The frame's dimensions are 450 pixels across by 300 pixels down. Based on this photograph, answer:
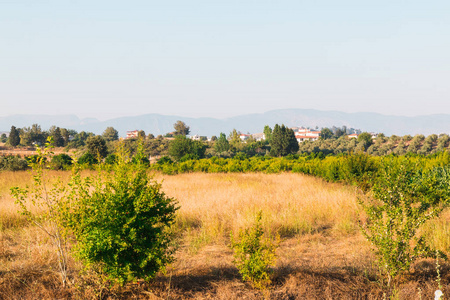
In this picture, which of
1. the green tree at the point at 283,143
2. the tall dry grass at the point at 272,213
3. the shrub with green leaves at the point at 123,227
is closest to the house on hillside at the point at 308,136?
the green tree at the point at 283,143

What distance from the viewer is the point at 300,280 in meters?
3.91

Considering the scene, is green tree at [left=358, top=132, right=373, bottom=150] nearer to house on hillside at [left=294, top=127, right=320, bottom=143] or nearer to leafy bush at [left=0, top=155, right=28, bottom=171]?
leafy bush at [left=0, top=155, right=28, bottom=171]

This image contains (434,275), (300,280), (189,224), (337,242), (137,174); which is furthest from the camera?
Answer: (189,224)

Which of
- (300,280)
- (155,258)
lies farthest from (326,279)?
(155,258)

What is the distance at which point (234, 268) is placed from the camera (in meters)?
4.56

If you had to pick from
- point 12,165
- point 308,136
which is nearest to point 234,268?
point 12,165

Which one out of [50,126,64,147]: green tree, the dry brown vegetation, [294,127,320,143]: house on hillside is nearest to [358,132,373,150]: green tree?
the dry brown vegetation

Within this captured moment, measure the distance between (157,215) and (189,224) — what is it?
11.6 feet

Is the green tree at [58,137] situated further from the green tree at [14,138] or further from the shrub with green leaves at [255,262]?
the shrub with green leaves at [255,262]

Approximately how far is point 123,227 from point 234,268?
1.91m

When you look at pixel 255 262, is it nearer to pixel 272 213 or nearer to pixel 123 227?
pixel 123 227

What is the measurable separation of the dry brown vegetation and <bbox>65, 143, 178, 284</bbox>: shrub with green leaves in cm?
36

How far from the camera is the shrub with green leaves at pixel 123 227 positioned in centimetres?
338

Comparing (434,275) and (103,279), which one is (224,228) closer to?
(103,279)
